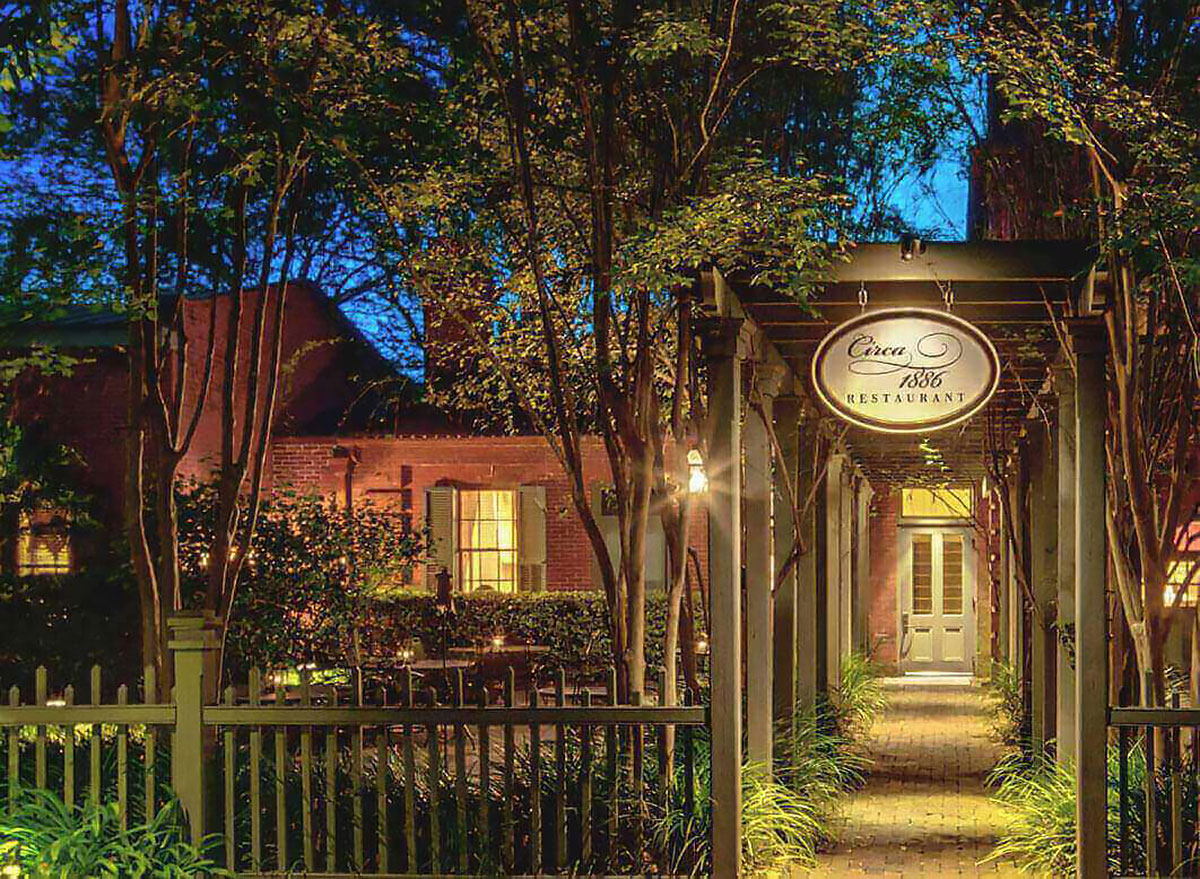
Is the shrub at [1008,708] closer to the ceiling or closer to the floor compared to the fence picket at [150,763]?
closer to the floor

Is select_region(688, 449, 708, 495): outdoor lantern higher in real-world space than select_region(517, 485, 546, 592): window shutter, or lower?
higher

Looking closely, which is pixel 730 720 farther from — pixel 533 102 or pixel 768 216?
pixel 533 102

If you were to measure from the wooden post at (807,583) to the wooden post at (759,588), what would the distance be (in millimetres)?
2073

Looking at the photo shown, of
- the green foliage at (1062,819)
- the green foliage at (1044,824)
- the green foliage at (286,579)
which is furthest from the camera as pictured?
the green foliage at (286,579)

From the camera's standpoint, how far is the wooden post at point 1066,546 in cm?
966

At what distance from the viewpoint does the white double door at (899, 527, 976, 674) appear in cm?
2612

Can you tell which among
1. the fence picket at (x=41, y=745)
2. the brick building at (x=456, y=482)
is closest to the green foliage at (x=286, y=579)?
the brick building at (x=456, y=482)

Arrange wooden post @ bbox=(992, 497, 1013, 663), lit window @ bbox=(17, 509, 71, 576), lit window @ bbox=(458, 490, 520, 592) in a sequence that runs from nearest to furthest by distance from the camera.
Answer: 1. wooden post @ bbox=(992, 497, 1013, 663)
2. lit window @ bbox=(17, 509, 71, 576)
3. lit window @ bbox=(458, 490, 520, 592)

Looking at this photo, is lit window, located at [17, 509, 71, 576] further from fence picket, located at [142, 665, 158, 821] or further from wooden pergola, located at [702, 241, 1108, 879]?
fence picket, located at [142, 665, 158, 821]

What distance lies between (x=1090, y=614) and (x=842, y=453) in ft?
27.6

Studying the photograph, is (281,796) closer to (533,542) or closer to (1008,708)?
(1008,708)

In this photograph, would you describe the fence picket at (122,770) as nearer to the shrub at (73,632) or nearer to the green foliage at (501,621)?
the shrub at (73,632)

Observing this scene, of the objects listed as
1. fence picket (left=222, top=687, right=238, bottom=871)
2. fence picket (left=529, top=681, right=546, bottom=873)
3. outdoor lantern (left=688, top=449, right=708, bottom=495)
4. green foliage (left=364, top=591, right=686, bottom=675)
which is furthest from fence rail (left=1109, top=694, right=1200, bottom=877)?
green foliage (left=364, top=591, right=686, bottom=675)

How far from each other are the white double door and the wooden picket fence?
61.9 ft
